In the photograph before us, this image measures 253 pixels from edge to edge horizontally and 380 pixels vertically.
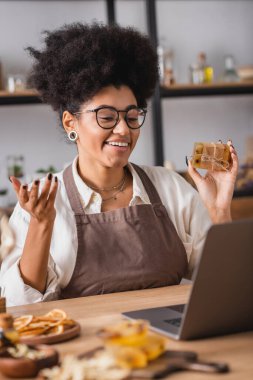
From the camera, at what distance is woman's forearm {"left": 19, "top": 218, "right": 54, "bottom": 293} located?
1.98 metres

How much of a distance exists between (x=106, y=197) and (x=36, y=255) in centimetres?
40

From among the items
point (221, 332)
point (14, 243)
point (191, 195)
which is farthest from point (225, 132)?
point (221, 332)

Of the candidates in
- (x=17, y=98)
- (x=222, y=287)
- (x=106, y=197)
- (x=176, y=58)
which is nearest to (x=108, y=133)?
(x=106, y=197)

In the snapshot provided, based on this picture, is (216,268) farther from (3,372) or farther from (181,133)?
(181,133)

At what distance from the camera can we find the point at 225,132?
5.23 m

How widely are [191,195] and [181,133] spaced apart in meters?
2.72

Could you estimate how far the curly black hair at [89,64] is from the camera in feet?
7.61

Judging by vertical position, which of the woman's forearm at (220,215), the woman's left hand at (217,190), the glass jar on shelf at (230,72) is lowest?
the woman's forearm at (220,215)

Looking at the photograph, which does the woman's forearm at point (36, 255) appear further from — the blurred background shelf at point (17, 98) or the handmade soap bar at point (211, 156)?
the blurred background shelf at point (17, 98)

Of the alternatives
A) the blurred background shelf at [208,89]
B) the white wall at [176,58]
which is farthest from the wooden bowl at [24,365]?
the blurred background shelf at [208,89]

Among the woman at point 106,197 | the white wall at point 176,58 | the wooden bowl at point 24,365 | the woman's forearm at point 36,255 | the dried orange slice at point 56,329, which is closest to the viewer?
the wooden bowl at point 24,365

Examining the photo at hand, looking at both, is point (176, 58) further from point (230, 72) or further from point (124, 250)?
point (124, 250)

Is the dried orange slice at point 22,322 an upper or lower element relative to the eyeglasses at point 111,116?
lower

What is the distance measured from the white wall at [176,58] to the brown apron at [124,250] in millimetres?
2350
